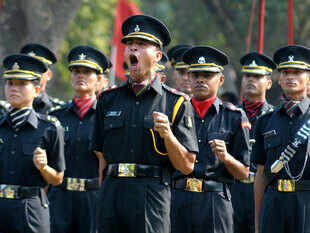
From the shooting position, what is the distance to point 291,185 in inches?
294

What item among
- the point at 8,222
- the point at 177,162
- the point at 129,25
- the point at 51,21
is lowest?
the point at 8,222

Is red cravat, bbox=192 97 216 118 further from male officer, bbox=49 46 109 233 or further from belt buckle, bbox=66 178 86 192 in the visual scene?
belt buckle, bbox=66 178 86 192

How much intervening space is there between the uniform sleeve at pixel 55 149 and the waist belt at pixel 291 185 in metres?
2.25

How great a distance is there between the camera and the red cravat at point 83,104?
930cm

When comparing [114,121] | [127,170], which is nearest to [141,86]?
[114,121]

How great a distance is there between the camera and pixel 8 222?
282 inches

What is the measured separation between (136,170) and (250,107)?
436cm

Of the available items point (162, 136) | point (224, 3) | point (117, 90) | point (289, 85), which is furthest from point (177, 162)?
point (224, 3)

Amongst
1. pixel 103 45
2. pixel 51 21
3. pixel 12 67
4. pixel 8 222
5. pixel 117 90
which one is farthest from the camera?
pixel 103 45


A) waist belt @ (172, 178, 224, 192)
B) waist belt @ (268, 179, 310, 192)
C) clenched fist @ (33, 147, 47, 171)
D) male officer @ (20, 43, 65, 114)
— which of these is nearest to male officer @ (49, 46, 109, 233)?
male officer @ (20, 43, 65, 114)

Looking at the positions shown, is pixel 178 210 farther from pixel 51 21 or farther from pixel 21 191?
pixel 51 21

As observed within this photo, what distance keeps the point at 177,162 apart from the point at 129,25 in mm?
1323

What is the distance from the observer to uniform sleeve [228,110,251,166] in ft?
25.3

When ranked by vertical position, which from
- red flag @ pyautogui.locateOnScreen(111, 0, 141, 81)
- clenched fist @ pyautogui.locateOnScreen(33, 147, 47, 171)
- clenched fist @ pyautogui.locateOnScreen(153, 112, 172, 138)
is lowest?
clenched fist @ pyautogui.locateOnScreen(33, 147, 47, 171)
